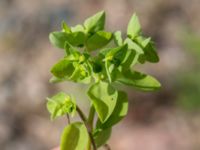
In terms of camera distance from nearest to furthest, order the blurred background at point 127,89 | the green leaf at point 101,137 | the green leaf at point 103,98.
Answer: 1. the green leaf at point 103,98
2. the green leaf at point 101,137
3. the blurred background at point 127,89

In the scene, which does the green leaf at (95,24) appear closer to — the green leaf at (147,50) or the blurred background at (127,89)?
the green leaf at (147,50)

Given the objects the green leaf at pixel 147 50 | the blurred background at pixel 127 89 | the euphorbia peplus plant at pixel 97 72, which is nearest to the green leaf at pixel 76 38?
the euphorbia peplus plant at pixel 97 72

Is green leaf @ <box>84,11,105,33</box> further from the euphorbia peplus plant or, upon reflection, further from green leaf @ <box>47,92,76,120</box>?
green leaf @ <box>47,92,76,120</box>

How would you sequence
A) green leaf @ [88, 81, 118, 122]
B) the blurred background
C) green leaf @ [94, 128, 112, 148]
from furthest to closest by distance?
the blurred background, green leaf @ [94, 128, 112, 148], green leaf @ [88, 81, 118, 122]

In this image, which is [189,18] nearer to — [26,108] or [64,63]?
[26,108]

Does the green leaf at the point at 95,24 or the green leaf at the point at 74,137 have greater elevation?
the green leaf at the point at 95,24

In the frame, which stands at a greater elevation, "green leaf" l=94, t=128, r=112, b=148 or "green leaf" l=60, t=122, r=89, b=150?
"green leaf" l=60, t=122, r=89, b=150

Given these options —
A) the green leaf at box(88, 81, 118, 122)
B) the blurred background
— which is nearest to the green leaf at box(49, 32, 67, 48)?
the green leaf at box(88, 81, 118, 122)
